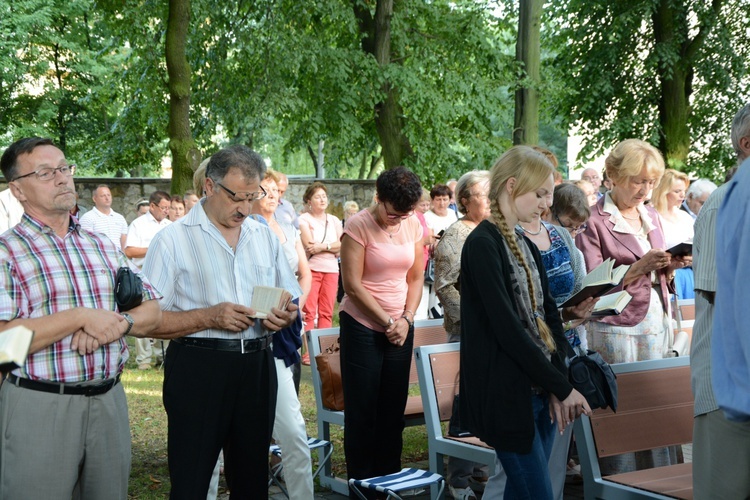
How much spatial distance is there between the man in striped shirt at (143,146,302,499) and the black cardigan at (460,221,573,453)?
90 cm

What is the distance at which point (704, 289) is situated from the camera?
11.2 feet

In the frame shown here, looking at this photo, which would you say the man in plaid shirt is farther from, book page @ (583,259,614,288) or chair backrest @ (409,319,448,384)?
chair backrest @ (409,319,448,384)

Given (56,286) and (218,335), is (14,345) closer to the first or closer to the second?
(56,286)

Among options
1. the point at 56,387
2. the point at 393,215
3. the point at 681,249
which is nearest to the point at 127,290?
the point at 56,387

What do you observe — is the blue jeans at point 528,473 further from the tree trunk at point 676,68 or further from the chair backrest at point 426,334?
the tree trunk at point 676,68

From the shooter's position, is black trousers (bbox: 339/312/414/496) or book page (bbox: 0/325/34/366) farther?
black trousers (bbox: 339/312/414/496)

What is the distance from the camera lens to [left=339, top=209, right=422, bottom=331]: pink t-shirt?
579cm

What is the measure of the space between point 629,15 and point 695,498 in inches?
772

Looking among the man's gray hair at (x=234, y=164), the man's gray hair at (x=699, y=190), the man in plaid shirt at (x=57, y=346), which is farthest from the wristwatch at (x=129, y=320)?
the man's gray hair at (x=699, y=190)

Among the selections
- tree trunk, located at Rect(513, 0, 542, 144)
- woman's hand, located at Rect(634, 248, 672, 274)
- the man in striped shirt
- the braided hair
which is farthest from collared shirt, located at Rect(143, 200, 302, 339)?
tree trunk, located at Rect(513, 0, 542, 144)

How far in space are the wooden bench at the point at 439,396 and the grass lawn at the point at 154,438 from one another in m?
1.40

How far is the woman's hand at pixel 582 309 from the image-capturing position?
182 inches

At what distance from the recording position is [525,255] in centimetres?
402

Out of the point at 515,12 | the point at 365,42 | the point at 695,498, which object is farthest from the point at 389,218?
the point at 515,12
